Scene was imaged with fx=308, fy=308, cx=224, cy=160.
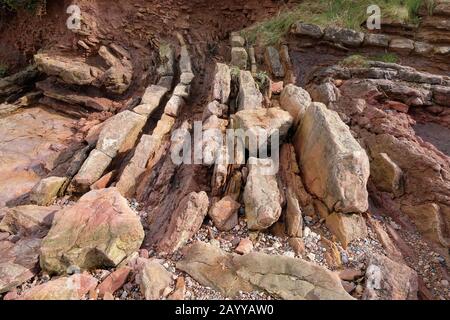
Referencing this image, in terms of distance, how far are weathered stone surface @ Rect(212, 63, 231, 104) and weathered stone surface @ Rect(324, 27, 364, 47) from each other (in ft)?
9.27

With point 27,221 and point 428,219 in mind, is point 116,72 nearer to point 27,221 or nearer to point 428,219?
point 27,221

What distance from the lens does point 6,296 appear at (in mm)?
3512

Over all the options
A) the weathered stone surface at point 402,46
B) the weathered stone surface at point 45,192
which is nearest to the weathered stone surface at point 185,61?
the weathered stone surface at point 45,192

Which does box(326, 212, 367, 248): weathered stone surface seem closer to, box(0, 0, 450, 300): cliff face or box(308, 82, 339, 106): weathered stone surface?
box(0, 0, 450, 300): cliff face

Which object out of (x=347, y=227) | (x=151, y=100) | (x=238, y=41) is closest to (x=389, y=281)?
(x=347, y=227)

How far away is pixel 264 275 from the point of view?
3.35 meters

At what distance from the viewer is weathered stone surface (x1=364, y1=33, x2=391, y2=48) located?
753cm

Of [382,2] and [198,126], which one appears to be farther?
[382,2]

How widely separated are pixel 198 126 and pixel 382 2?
20.4 feet

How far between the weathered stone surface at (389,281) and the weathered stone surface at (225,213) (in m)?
1.74

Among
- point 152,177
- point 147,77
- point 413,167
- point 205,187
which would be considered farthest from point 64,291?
point 147,77

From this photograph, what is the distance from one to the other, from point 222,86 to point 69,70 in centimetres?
553

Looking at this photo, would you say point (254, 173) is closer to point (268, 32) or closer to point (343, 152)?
point (343, 152)

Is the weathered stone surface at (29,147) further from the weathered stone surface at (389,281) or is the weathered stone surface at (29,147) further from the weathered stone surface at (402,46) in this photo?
the weathered stone surface at (402,46)
